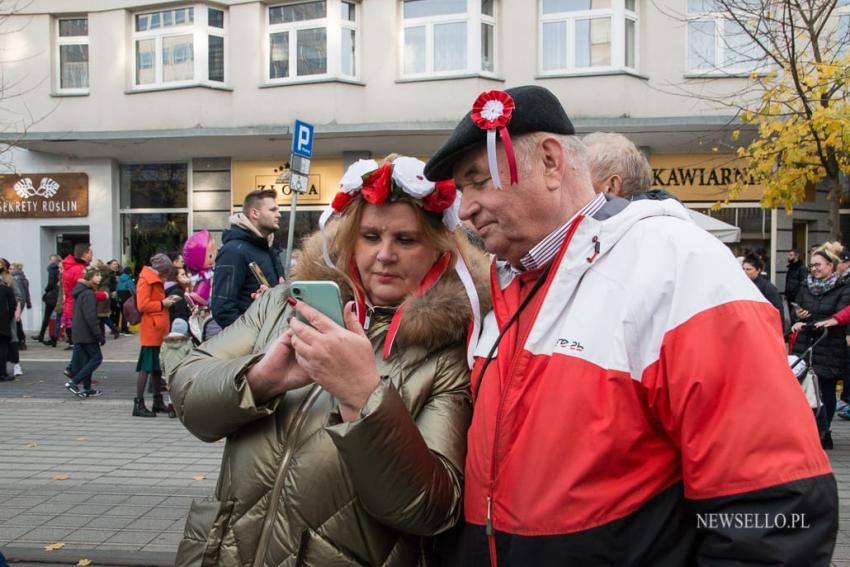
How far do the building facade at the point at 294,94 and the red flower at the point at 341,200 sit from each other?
13635 millimetres

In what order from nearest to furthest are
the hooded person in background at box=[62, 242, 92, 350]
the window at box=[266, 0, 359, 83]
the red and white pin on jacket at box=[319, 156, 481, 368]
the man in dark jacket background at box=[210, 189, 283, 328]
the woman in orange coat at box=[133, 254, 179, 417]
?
1. the red and white pin on jacket at box=[319, 156, 481, 368]
2. the man in dark jacket background at box=[210, 189, 283, 328]
3. the woman in orange coat at box=[133, 254, 179, 417]
4. the hooded person in background at box=[62, 242, 92, 350]
5. the window at box=[266, 0, 359, 83]

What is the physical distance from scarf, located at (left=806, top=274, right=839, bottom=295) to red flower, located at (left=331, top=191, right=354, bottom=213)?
7347 millimetres

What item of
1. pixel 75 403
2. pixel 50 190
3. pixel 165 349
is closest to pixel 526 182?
pixel 165 349

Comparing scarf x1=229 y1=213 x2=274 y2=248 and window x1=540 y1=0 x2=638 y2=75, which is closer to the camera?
scarf x1=229 y1=213 x2=274 y2=248

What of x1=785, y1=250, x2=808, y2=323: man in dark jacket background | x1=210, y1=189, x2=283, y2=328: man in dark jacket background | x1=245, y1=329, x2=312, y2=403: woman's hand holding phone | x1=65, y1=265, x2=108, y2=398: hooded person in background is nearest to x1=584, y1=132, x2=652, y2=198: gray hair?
x1=245, y1=329, x2=312, y2=403: woman's hand holding phone

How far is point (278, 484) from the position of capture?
1896 mm

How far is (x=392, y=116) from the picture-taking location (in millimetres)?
16484

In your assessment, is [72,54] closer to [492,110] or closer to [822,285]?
[822,285]

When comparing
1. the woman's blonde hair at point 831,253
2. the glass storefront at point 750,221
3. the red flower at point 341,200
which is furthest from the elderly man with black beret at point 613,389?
the glass storefront at point 750,221

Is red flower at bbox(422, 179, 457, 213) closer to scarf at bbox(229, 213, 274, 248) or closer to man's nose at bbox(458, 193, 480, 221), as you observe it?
man's nose at bbox(458, 193, 480, 221)

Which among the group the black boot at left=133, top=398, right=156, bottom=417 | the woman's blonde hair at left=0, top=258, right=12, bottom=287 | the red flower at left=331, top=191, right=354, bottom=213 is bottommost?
the black boot at left=133, top=398, right=156, bottom=417

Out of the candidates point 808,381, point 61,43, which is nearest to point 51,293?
point 61,43

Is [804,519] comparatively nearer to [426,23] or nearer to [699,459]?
[699,459]

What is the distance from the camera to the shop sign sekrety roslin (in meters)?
18.8
